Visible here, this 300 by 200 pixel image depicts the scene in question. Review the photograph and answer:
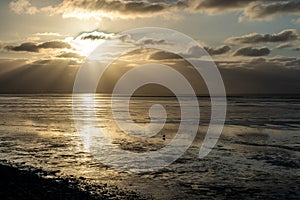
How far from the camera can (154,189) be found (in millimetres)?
16266

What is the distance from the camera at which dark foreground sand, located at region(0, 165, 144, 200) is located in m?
13.3

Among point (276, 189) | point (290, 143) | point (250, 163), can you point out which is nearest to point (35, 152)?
point (250, 163)

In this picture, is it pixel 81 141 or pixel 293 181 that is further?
pixel 81 141

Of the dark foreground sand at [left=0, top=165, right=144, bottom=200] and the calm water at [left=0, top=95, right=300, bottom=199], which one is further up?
the dark foreground sand at [left=0, top=165, right=144, bottom=200]

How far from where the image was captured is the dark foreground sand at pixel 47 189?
13297mm

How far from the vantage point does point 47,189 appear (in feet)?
49.2

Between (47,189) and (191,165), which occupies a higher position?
(47,189)

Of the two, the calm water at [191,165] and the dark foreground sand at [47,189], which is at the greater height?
the dark foreground sand at [47,189]

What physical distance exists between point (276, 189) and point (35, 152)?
16.7 meters

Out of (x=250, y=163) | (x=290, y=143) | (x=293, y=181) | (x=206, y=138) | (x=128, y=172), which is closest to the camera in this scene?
(x=293, y=181)

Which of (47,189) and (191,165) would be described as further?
(191,165)

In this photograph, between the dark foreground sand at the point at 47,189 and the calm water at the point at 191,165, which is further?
the calm water at the point at 191,165

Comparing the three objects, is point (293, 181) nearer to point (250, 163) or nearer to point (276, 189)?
point (276, 189)

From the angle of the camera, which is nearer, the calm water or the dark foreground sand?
the dark foreground sand
